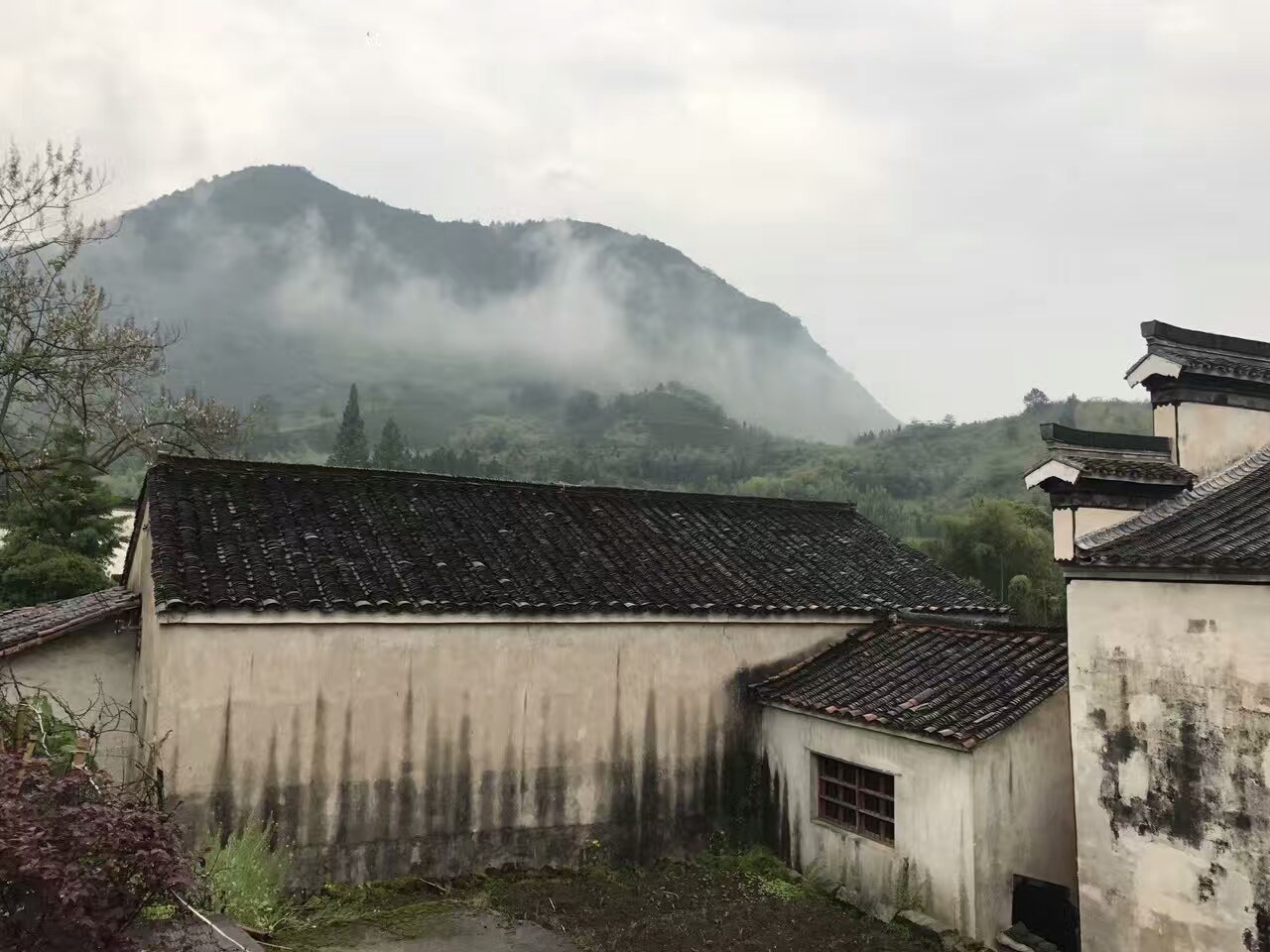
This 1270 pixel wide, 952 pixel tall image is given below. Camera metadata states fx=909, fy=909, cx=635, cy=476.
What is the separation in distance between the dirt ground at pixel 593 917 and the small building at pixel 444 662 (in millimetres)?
453

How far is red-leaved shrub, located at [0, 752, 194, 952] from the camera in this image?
18.3 ft

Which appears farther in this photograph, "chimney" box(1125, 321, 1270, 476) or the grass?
"chimney" box(1125, 321, 1270, 476)

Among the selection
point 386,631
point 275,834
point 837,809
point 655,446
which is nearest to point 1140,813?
point 837,809

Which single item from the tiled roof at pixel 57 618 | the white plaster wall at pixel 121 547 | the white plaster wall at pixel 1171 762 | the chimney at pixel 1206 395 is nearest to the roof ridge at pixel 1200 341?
the chimney at pixel 1206 395

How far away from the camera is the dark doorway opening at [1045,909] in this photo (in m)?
10.0

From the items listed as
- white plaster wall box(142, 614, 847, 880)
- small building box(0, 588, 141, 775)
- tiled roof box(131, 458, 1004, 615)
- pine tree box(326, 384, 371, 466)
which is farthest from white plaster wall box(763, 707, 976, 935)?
pine tree box(326, 384, 371, 466)

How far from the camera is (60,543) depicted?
25734 millimetres

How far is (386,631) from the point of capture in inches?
456

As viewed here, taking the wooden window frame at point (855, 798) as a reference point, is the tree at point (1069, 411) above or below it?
above

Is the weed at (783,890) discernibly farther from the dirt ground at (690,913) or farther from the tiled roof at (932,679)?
the tiled roof at (932,679)

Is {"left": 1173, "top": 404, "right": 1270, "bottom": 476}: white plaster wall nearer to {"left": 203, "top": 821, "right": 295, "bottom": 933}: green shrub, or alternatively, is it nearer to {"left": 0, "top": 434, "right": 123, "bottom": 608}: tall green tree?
{"left": 203, "top": 821, "right": 295, "bottom": 933}: green shrub

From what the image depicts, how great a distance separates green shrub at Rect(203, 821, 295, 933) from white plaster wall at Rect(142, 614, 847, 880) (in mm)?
300

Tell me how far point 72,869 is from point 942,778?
28.0 ft

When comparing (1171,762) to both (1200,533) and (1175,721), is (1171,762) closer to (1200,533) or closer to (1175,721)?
(1175,721)
